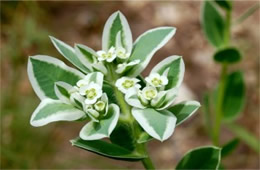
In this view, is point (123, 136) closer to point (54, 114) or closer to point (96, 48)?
point (54, 114)

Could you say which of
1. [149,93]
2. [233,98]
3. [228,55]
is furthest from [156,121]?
[233,98]

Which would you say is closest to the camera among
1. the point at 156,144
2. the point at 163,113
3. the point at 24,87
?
the point at 163,113

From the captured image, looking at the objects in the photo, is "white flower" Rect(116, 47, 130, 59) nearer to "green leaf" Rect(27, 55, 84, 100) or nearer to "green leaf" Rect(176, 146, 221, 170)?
"green leaf" Rect(27, 55, 84, 100)

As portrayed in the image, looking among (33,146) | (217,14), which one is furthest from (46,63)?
(33,146)

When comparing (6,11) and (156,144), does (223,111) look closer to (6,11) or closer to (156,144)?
(156,144)

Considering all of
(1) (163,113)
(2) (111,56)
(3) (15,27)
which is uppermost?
(3) (15,27)

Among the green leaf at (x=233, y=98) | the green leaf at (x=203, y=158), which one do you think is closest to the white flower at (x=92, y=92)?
the green leaf at (x=203, y=158)

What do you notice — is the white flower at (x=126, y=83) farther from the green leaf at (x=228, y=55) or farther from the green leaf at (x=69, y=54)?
the green leaf at (x=228, y=55)
